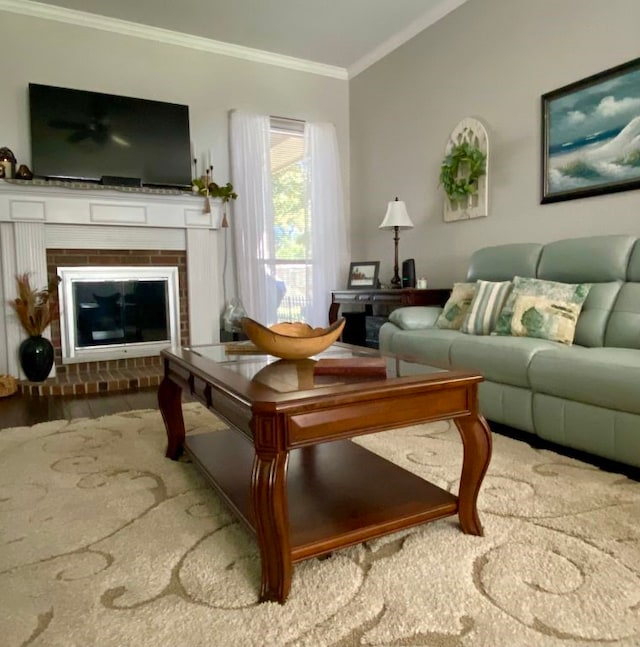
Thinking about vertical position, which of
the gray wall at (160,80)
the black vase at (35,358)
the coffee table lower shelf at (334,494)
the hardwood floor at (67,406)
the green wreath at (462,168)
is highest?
the gray wall at (160,80)

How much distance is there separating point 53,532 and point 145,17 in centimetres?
395

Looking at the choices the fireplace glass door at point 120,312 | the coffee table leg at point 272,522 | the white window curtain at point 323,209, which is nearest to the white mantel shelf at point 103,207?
the fireplace glass door at point 120,312

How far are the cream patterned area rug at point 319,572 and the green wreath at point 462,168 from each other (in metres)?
2.32

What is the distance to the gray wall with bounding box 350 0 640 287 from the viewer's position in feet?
9.55

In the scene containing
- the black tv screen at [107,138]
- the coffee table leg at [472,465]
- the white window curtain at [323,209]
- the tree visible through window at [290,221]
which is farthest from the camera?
the white window curtain at [323,209]

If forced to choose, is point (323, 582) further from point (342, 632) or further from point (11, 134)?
point (11, 134)

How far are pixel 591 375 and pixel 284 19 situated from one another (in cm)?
362

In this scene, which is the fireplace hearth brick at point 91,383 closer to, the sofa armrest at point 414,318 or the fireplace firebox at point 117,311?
the fireplace firebox at point 117,311

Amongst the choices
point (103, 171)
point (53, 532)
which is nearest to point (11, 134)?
point (103, 171)

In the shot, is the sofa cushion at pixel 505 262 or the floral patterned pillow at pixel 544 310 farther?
the sofa cushion at pixel 505 262

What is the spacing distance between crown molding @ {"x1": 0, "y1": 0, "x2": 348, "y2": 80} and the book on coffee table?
3.86 metres

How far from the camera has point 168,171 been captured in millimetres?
4125

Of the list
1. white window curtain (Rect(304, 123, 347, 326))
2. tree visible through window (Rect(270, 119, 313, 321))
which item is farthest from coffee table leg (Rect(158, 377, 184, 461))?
white window curtain (Rect(304, 123, 347, 326))

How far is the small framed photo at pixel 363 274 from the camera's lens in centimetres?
456
